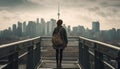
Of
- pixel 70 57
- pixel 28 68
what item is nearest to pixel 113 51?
pixel 28 68

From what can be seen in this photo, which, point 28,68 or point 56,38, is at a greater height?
point 56,38

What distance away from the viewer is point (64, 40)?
28.6 ft

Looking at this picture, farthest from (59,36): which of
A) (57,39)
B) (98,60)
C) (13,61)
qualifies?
(13,61)

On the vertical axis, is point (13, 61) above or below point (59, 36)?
below

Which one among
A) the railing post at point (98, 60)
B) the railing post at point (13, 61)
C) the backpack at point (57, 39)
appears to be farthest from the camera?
the backpack at point (57, 39)

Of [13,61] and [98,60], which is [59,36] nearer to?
[98,60]

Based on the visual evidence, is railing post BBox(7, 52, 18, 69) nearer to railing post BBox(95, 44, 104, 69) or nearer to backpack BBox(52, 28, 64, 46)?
railing post BBox(95, 44, 104, 69)

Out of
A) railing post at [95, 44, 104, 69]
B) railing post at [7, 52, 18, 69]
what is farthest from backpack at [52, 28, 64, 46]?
railing post at [7, 52, 18, 69]

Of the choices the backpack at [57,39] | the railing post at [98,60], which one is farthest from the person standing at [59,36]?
the railing post at [98,60]

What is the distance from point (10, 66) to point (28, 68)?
291 centimetres

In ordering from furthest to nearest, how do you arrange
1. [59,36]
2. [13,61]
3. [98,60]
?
[59,36], [98,60], [13,61]

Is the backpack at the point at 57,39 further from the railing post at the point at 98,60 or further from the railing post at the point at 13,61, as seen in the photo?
the railing post at the point at 13,61

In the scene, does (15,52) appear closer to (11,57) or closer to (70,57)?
(11,57)

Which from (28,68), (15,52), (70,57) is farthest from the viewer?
(70,57)
